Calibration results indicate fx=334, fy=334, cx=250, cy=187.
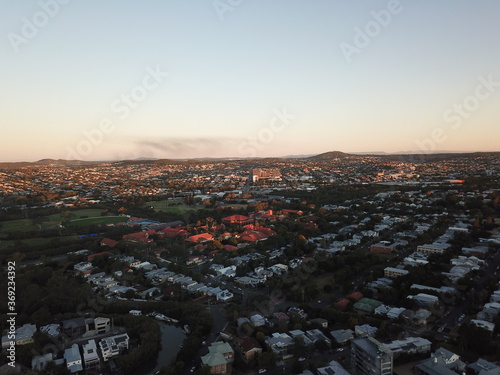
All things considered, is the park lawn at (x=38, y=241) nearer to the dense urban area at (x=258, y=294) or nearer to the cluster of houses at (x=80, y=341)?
the dense urban area at (x=258, y=294)

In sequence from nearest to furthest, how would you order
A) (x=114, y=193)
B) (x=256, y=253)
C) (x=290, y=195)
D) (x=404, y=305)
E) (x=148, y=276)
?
(x=404, y=305)
(x=148, y=276)
(x=256, y=253)
(x=290, y=195)
(x=114, y=193)

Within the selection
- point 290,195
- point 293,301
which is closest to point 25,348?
point 293,301

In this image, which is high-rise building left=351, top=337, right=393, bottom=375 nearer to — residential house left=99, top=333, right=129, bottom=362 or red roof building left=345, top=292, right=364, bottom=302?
red roof building left=345, top=292, right=364, bottom=302

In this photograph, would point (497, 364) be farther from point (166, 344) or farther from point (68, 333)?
point (68, 333)

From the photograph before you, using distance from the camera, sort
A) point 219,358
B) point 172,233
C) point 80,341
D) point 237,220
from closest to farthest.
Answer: point 219,358, point 80,341, point 172,233, point 237,220

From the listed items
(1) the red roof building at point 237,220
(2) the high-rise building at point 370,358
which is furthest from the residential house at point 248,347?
(1) the red roof building at point 237,220

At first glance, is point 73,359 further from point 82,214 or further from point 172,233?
point 82,214

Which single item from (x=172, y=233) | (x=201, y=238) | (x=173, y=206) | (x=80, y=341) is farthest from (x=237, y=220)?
(x=80, y=341)
